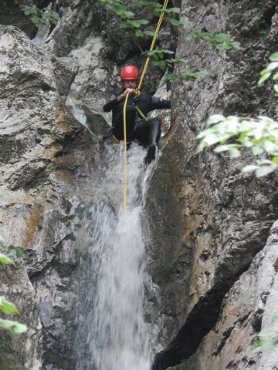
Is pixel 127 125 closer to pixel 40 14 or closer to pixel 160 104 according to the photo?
pixel 160 104

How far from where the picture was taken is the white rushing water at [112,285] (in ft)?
23.8

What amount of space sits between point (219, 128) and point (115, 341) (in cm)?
541

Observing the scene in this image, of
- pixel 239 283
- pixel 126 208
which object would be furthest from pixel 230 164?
pixel 126 208

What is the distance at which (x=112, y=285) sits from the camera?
25.9 feet

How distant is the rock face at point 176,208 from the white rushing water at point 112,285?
7.1 inches

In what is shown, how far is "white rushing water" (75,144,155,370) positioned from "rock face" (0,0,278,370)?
0.18 meters

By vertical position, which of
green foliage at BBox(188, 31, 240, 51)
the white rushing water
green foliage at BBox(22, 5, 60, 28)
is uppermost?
green foliage at BBox(22, 5, 60, 28)

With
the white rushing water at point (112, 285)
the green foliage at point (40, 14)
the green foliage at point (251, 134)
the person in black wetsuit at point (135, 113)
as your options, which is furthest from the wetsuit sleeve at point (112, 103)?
the green foliage at point (251, 134)

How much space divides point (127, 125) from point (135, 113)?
24 cm

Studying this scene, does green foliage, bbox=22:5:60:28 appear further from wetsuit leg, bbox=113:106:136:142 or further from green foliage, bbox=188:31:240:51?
green foliage, bbox=188:31:240:51

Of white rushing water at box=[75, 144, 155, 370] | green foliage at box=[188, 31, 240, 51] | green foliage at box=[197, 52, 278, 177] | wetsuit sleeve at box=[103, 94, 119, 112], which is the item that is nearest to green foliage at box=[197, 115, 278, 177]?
green foliage at box=[197, 52, 278, 177]

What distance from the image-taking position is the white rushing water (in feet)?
23.8

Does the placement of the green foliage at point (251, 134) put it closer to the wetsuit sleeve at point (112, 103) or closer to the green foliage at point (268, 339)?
the green foliage at point (268, 339)

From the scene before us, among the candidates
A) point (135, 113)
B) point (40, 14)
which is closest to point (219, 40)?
point (135, 113)
